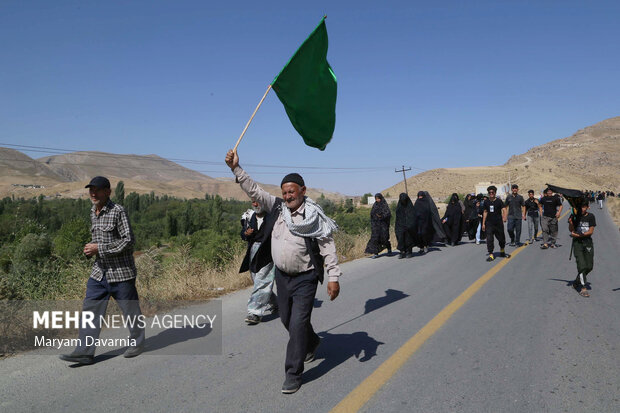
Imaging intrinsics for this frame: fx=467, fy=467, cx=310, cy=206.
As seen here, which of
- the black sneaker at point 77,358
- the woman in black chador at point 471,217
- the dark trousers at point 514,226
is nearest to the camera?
the black sneaker at point 77,358

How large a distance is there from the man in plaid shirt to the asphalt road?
47cm

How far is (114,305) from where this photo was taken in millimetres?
6676

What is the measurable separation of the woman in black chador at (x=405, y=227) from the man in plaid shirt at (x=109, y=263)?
907 centimetres

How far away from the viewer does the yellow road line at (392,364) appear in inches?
144

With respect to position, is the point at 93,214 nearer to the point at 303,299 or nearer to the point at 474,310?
the point at 303,299

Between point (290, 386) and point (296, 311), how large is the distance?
610 mm

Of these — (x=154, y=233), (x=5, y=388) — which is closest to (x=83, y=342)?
(x=5, y=388)

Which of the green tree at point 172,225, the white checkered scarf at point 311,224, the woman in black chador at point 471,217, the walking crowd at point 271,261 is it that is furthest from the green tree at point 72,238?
the white checkered scarf at point 311,224

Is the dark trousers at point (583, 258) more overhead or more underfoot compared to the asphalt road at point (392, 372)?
more overhead

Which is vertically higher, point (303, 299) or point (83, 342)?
point (303, 299)

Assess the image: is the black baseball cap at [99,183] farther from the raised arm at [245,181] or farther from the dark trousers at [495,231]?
the dark trousers at [495,231]

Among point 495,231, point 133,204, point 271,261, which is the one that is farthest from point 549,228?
point 133,204

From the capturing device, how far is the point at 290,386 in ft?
12.6

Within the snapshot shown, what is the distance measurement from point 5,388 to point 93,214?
69.3 inches
